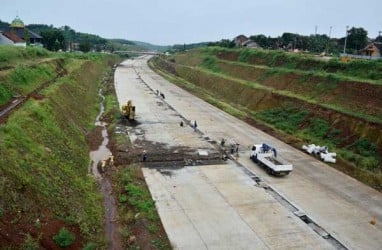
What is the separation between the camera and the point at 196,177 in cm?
2528

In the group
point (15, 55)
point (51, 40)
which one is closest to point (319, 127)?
point (15, 55)

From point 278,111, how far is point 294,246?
2690cm

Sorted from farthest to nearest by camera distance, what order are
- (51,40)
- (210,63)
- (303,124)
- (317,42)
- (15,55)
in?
(317,42) < (51,40) < (210,63) < (15,55) < (303,124)

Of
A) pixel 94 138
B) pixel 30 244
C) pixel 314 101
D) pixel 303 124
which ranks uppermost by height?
pixel 314 101

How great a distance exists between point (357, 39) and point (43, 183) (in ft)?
249

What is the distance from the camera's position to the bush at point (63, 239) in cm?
1477

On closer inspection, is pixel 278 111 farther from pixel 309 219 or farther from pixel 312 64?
pixel 309 219

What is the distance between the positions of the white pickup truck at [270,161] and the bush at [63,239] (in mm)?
15055

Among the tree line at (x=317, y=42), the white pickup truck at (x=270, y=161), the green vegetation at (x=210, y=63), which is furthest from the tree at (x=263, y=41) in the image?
the white pickup truck at (x=270, y=161)

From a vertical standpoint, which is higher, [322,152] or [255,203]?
[322,152]

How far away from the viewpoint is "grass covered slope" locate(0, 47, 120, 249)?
14.6 meters

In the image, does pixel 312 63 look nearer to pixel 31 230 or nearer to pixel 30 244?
pixel 31 230

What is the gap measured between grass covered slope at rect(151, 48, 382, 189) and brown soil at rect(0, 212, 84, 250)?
20.0 metres

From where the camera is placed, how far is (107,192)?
2264cm
